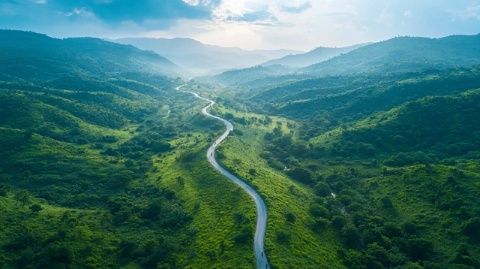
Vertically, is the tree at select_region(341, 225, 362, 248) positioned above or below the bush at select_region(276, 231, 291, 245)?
below

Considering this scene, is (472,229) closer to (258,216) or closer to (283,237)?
(283,237)

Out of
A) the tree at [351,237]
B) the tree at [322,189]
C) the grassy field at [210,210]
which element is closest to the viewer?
the grassy field at [210,210]

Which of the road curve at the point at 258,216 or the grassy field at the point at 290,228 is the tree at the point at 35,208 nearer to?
the road curve at the point at 258,216

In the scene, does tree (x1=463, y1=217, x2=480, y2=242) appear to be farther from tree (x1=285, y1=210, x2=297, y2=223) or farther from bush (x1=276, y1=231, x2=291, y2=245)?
bush (x1=276, y1=231, x2=291, y2=245)

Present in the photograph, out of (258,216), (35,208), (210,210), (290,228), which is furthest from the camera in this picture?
(210,210)

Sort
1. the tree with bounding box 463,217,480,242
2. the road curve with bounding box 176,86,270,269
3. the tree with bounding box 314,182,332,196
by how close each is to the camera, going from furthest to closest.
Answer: the tree with bounding box 314,182,332,196
the tree with bounding box 463,217,480,242
the road curve with bounding box 176,86,270,269

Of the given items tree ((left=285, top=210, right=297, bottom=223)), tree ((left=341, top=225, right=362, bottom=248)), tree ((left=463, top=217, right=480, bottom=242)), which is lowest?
tree ((left=341, top=225, right=362, bottom=248))

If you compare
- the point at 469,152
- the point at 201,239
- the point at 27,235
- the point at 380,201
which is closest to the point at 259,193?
the point at 201,239

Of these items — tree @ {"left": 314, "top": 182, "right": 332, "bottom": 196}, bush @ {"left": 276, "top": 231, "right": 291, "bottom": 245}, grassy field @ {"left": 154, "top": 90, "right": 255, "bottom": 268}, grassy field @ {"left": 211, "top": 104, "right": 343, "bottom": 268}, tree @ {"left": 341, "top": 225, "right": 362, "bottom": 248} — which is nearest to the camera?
grassy field @ {"left": 211, "top": 104, "right": 343, "bottom": 268}

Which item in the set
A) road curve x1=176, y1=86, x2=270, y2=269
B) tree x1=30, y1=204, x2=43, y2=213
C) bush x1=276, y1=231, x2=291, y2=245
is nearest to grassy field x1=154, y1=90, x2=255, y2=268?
road curve x1=176, y1=86, x2=270, y2=269

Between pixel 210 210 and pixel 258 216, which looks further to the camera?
pixel 210 210

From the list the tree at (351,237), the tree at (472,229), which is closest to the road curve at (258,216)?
the tree at (351,237)

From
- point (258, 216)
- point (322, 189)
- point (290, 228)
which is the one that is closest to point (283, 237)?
point (290, 228)
